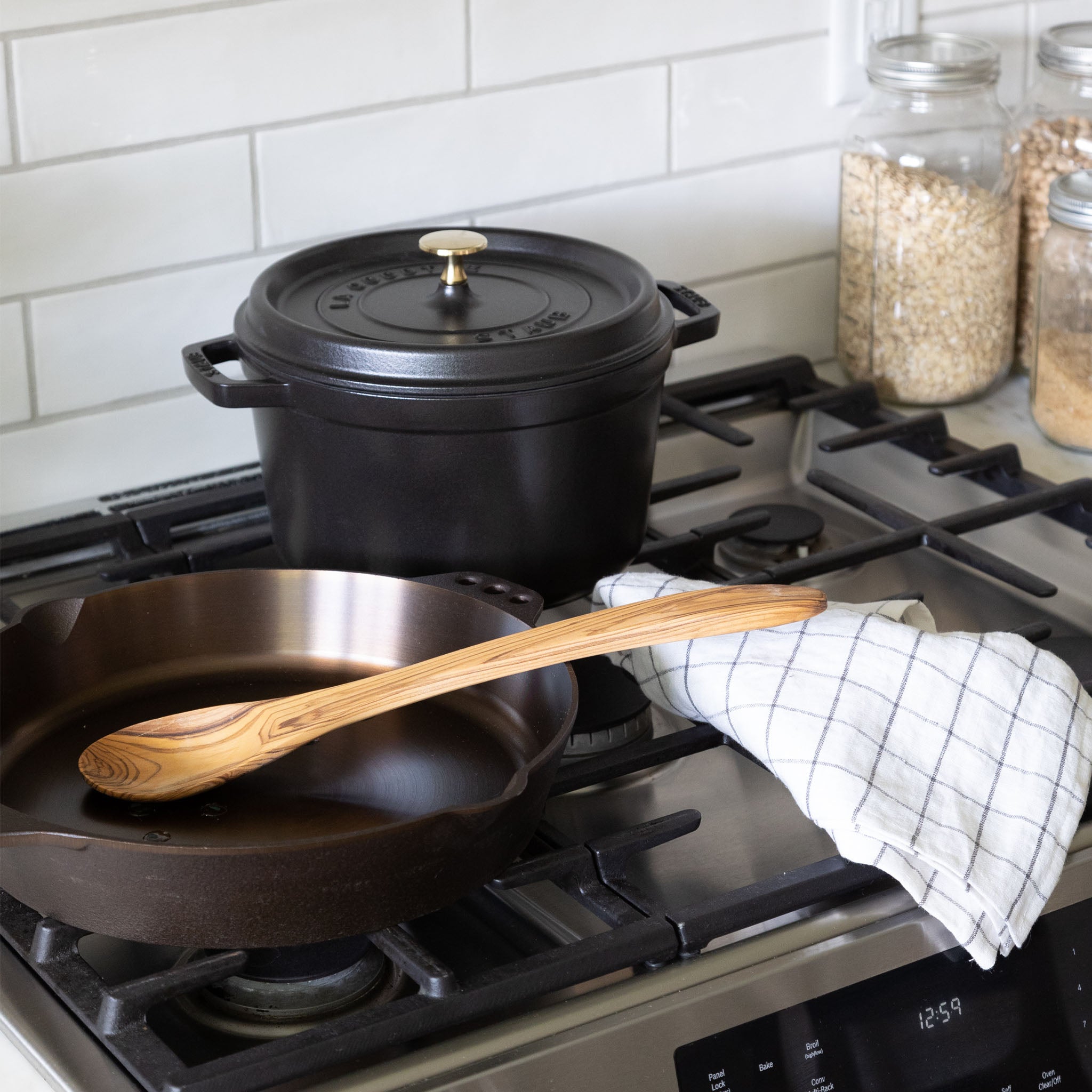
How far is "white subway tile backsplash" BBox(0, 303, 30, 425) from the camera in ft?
3.20

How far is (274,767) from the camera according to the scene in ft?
2.34

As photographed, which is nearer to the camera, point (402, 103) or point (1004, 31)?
point (402, 103)

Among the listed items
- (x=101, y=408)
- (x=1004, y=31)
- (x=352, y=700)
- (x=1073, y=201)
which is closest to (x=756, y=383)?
(x=1073, y=201)

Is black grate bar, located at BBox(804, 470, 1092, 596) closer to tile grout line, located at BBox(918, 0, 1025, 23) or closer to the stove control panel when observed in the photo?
the stove control panel

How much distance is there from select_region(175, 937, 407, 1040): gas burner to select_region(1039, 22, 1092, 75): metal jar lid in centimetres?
84

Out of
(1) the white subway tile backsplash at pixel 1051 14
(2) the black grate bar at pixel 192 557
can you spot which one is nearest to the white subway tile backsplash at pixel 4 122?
(2) the black grate bar at pixel 192 557

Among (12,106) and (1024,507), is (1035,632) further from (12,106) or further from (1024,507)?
(12,106)

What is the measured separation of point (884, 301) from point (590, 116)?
0.26m

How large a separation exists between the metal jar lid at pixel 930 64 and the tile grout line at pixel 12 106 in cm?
59

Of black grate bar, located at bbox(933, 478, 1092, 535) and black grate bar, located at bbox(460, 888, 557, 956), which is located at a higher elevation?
black grate bar, located at bbox(933, 478, 1092, 535)

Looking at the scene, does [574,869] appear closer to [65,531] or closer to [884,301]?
[65,531]

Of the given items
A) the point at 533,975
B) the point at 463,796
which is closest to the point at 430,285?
the point at 463,796

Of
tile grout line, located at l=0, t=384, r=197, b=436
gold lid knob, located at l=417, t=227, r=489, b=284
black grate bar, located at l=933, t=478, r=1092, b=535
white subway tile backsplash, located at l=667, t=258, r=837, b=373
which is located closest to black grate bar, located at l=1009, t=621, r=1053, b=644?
black grate bar, located at l=933, t=478, r=1092, b=535

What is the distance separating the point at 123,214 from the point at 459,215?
24cm
